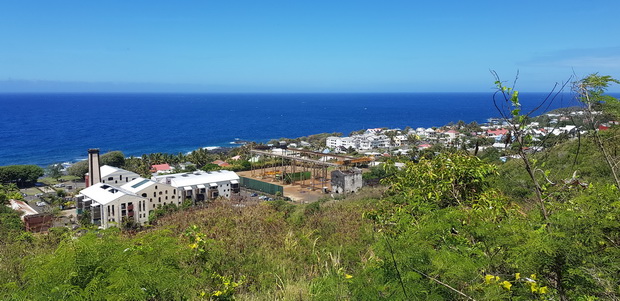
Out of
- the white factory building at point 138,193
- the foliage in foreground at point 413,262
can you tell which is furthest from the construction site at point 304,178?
the foliage in foreground at point 413,262

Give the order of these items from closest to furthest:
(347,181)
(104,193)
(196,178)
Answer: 1. (104,193)
2. (196,178)
3. (347,181)

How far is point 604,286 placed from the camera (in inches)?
68.7

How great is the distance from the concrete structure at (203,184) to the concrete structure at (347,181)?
545 centimetres

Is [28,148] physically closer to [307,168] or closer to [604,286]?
[307,168]

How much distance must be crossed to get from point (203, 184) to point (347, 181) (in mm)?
7589

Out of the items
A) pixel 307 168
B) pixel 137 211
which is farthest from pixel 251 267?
pixel 307 168

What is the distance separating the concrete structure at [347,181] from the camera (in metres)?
22.4

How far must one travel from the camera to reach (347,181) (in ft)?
73.4

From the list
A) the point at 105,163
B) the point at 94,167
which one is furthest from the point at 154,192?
the point at 105,163

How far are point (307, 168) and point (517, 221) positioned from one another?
1087 inches

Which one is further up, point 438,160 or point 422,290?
point 438,160

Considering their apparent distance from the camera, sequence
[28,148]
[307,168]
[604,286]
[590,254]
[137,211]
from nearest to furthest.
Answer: [604,286]
[590,254]
[137,211]
[307,168]
[28,148]

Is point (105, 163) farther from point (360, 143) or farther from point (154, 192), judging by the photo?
point (360, 143)

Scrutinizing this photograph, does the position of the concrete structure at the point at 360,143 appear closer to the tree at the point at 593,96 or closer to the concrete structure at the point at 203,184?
the concrete structure at the point at 203,184
